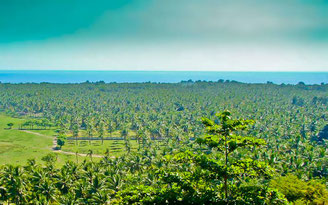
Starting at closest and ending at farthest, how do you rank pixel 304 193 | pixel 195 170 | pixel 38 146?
1. pixel 195 170
2. pixel 304 193
3. pixel 38 146

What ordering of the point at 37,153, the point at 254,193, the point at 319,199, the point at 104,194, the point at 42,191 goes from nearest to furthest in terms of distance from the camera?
the point at 254,193 < the point at 319,199 < the point at 104,194 < the point at 42,191 < the point at 37,153

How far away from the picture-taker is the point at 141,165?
5997 cm

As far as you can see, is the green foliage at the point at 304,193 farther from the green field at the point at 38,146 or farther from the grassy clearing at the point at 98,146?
the grassy clearing at the point at 98,146

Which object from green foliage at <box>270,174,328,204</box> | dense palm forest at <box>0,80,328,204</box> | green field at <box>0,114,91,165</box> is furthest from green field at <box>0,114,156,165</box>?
green foliage at <box>270,174,328,204</box>

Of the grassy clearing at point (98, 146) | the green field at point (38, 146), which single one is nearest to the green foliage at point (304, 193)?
the green field at point (38, 146)

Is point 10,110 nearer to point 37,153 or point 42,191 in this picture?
point 37,153

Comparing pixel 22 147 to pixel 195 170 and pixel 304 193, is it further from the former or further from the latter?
pixel 195 170

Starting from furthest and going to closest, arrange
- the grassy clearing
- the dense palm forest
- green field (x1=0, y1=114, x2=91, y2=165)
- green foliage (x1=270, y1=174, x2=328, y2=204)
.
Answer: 1. the grassy clearing
2. green field (x1=0, y1=114, x2=91, y2=165)
3. green foliage (x1=270, y1=174, x2=328, y2=204)
4. the dense palm forest

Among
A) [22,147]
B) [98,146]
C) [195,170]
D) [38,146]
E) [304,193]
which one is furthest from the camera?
[98,146]

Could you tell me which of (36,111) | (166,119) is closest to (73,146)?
(166,119)

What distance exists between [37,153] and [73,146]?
1502cm

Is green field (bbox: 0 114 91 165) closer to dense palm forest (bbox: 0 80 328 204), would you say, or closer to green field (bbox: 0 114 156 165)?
green field (bbox: 0 114 156 165)

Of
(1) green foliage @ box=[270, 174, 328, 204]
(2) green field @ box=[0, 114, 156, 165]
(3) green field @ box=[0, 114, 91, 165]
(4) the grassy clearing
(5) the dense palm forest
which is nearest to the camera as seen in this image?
(5) the dense palm forest

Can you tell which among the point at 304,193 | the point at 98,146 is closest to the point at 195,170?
the point at 304,193
